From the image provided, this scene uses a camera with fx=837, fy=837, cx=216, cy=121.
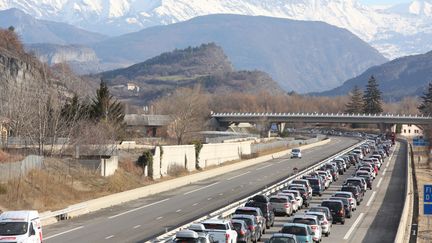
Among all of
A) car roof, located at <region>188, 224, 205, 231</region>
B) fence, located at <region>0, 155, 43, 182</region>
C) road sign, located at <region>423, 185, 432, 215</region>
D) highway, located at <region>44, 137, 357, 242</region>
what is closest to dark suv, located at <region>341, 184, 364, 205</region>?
highway, located at <region>44, 137, 357, 242</region>

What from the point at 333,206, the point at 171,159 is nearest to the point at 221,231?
the point at 333,206

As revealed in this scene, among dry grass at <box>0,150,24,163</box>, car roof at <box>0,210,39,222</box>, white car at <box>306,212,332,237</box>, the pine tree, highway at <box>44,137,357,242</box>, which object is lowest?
highway at <box>44,137,357,242</box>

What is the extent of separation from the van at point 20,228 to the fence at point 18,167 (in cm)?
1981

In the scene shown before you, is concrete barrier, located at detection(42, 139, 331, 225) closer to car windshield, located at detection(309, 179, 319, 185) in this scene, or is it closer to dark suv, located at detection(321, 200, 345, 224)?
car windshield, located at detection(309, 179, 319, 185)

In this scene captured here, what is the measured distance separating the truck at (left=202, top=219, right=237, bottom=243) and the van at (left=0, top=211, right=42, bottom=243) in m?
6.98

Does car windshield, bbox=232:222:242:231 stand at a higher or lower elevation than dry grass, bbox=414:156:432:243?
higher

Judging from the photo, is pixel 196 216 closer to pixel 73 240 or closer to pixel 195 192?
pixel 73 240

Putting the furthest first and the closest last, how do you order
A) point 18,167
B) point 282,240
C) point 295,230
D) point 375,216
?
1. point 18,167
2. point 375,216
3. point 295,230
4. point 282,240

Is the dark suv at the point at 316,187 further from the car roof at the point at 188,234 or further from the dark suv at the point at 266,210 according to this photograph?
the car roof at the point at 188,234

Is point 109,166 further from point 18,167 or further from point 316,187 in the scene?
point 316,187

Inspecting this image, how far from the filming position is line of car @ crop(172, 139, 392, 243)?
33.9 meters

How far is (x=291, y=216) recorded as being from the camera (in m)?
49.9

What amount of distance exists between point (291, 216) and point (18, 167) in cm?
1803

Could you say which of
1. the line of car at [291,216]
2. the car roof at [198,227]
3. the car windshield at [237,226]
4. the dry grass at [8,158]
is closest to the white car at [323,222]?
the line of car at [291,216]
